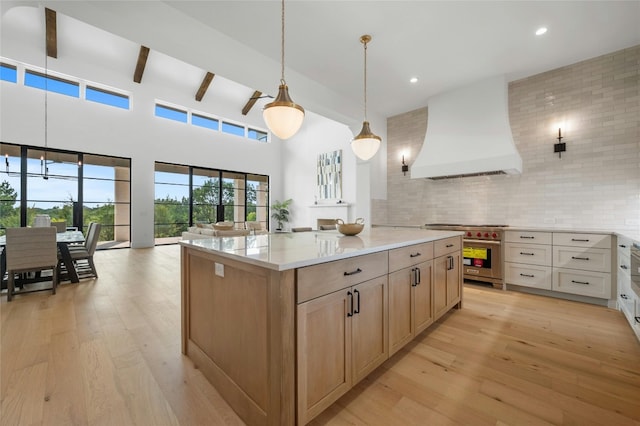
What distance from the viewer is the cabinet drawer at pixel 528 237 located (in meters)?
3.42

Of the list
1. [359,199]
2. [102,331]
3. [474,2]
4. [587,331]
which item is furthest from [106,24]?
[587,331]

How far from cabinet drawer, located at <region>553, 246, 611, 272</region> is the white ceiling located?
261 centimetres

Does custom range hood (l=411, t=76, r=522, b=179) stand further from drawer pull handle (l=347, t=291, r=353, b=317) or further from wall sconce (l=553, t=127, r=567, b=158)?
drawer pull handle (l=347, t=291, r=353, b=317)

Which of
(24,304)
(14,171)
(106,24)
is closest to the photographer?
(106,24)

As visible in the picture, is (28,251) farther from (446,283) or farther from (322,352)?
(446,283)

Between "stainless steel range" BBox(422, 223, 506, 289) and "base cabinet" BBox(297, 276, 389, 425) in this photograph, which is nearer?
"base cabinet" BBox(297, 276, 389, 425)

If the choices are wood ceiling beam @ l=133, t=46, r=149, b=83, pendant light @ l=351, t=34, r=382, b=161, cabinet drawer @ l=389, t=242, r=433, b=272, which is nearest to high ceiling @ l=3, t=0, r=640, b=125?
pendant light @ l=351, t=34, r=382, b=161

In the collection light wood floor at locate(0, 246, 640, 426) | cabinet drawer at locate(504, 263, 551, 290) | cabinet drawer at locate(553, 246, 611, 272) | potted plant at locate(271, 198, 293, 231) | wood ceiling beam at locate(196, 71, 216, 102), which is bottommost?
light wood floor at locate(0, 246, 640, 426)

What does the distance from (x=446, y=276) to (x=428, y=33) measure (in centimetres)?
291

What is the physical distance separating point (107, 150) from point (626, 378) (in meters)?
9.75

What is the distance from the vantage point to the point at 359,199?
234 inches

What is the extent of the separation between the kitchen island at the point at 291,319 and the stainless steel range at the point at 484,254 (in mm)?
2476

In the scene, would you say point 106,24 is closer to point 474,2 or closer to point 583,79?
point 474,2

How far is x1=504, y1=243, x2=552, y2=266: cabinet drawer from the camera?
341 centimetres
